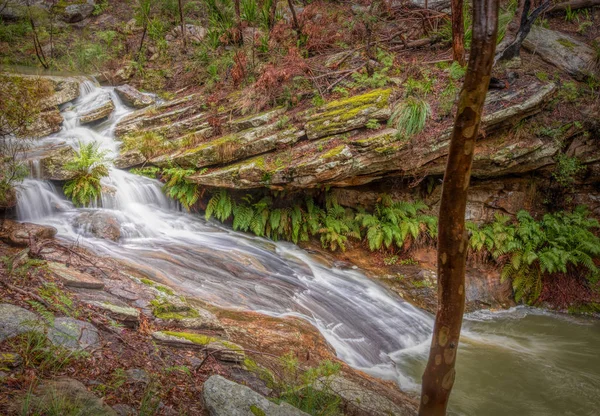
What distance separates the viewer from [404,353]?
655cm

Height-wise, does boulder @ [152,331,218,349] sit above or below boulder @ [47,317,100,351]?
below

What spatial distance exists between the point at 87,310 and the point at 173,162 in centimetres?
608

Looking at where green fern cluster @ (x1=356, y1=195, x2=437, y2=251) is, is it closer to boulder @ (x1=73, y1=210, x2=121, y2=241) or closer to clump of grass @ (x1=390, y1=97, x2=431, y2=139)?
clump of grass @ (x1=390, y1=97, x2=431, y2=139)

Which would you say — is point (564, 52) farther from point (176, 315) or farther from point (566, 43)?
point (176, 315)

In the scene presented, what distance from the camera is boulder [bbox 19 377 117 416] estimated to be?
2.09 m

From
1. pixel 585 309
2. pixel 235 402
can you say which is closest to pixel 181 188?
pixel 235 402

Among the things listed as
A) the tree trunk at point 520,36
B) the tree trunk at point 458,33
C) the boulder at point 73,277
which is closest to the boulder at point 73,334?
the boulder at point 73,277

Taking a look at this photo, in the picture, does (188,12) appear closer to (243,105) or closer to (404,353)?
(243,105)

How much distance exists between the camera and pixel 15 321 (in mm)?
2863

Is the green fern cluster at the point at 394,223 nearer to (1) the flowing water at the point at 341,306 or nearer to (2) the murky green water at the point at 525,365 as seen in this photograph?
(1) the flowing water at the point at 341,306

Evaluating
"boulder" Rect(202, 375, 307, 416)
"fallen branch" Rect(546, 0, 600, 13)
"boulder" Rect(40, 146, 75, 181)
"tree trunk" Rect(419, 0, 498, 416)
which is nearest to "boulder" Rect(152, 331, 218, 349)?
"boulder" Rect(202, 375, 307, 416)

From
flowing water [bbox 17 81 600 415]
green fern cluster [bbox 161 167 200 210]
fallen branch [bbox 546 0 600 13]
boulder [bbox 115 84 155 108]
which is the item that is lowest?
flowing water [bbox 17 81 600 415]

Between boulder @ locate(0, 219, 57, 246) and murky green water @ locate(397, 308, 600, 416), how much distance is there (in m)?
6.43

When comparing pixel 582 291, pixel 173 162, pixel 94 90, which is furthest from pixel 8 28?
pixel 582 291
